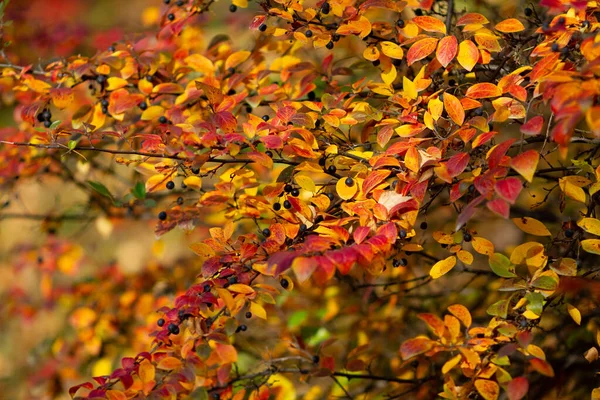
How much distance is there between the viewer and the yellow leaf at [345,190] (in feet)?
4.88

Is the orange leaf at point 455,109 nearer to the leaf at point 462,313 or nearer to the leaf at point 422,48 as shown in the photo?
the leaf at point 422,48

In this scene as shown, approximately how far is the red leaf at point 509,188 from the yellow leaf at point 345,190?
1.18ft

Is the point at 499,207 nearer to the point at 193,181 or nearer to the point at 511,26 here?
the point at 511,26

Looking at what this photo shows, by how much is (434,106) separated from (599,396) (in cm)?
75

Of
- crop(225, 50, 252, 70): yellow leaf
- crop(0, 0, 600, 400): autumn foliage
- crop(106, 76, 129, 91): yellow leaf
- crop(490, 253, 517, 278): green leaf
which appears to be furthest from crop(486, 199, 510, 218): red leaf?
crop(106, 76, 129, 91): yellow leaf

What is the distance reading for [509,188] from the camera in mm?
1214

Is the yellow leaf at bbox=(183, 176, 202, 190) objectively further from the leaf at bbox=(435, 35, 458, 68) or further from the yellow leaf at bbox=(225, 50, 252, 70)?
the leaf at bbox=(435, 35, 458, 68)

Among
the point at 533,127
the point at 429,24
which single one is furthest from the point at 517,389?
the point at 429,24

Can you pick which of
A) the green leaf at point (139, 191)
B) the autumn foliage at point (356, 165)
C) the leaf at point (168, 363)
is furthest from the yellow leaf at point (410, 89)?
the green leaf at point (139, 191)

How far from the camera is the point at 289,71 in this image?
1943mm

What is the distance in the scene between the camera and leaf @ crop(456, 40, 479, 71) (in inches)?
61.1

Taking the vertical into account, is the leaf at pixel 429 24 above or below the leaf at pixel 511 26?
above

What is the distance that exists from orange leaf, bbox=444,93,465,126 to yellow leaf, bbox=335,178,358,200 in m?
0.27

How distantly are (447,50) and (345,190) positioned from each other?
1.37 feet
